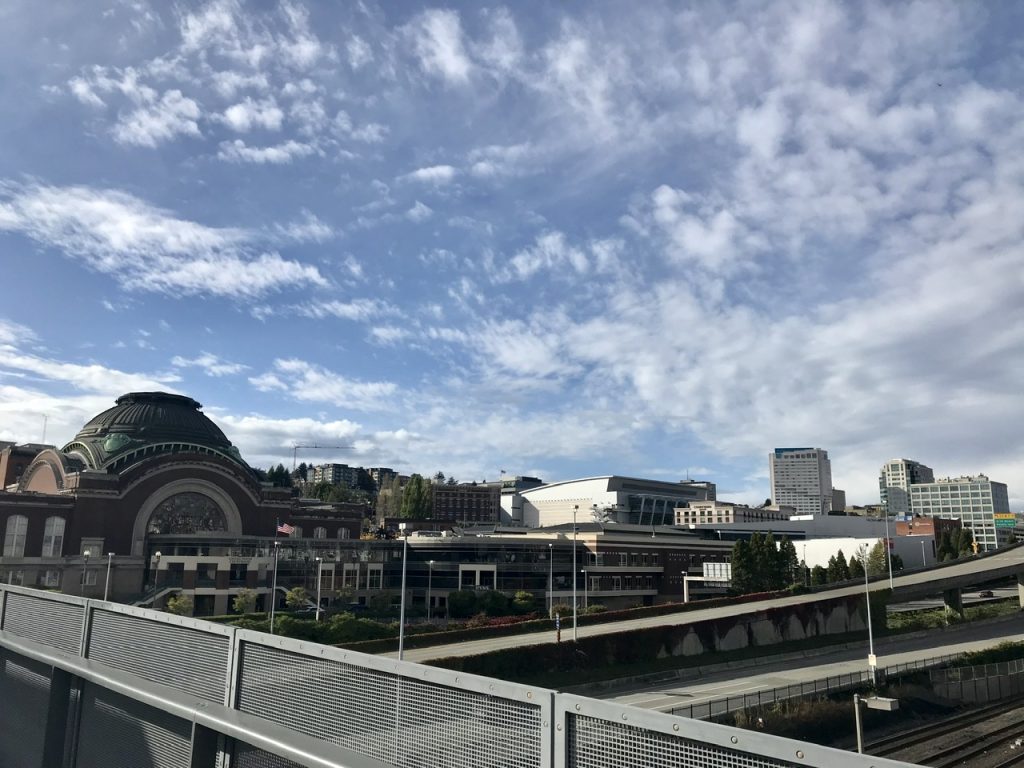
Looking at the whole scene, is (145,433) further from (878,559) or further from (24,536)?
(878,559)

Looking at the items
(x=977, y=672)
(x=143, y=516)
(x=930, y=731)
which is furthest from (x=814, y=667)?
(x=143, y=516)

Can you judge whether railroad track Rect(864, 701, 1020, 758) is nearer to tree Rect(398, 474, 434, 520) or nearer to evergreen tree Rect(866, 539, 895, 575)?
evergreen tree Rect(866, 539, 895, 575)

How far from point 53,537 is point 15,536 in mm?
3335

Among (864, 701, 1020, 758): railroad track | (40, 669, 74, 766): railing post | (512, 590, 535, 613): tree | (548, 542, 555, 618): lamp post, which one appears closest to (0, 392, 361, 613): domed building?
(512, 590, 535, 613): tree

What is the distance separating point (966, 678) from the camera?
4966 cm

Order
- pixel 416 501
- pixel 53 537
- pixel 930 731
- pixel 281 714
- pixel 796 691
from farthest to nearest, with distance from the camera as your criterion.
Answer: pixel 416 501
pixel 53 537
pixel 796 691
pixel 930 731
pixel 281 714

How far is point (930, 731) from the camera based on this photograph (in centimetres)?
3997

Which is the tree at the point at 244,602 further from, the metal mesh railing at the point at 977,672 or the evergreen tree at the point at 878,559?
the evergreen tree at the point at 878,559

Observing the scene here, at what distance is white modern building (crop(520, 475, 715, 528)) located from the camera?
170 meters

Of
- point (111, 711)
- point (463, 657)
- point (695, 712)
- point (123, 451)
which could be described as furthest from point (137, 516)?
point (111, 711)

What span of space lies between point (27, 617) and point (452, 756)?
7746 mm

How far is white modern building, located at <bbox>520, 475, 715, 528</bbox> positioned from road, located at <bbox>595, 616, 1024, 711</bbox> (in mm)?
94091

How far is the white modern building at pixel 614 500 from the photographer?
557ft

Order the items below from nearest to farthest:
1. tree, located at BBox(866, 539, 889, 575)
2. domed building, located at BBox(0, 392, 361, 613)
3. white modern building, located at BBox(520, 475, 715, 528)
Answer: domed building, located at BBox(0, 392, 361, 613) < tree, located at BBox(866, 539, 889, 575) < white modern building, located at BBox(520, 475, 715, 528)
